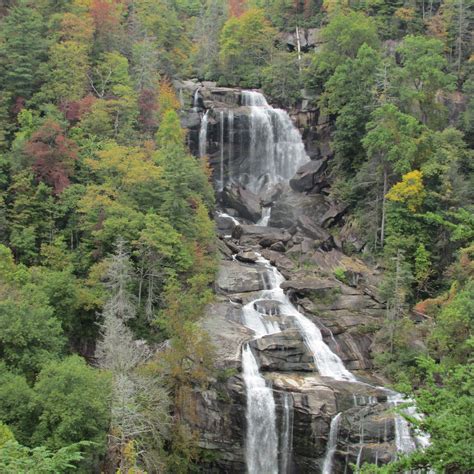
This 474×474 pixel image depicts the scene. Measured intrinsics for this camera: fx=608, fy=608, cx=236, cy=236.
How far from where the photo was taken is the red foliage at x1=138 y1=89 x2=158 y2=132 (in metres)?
50.4

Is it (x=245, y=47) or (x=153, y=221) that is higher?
(x=245, y=47)

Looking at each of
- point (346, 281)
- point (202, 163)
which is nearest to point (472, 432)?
point (346, 281)

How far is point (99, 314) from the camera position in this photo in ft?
103

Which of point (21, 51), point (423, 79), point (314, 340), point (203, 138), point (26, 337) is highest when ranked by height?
point (21, 51)

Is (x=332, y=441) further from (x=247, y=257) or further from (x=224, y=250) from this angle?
(x=224, y=250)

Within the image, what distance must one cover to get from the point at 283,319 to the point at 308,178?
2086 cm

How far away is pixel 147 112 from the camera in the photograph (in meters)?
50.8

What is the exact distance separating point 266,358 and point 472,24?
46.4 m

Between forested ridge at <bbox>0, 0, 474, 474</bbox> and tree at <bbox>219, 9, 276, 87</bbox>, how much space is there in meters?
2.78

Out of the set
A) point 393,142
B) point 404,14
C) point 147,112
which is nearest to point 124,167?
point 147,112

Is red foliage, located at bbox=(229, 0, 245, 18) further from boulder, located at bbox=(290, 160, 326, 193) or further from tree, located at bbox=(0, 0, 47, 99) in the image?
tree, located at bbox=(0, 0, 47, 99)

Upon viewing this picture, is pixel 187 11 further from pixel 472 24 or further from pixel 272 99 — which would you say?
pixel 472 24

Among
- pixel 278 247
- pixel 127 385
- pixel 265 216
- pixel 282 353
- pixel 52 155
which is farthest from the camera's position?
pixel 265 216

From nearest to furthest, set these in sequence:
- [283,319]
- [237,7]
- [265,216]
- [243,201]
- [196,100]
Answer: [283,319]
[265,216]
[243,201]
[196,100]
[237,7]
